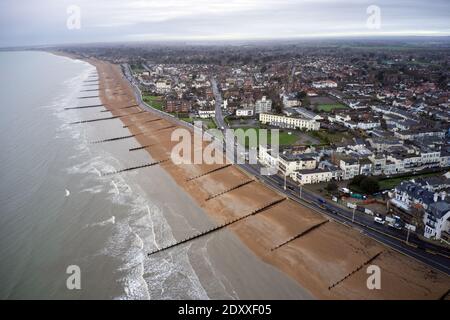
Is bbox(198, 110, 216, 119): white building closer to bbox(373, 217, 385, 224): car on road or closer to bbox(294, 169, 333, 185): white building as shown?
bbox(294, 169, 333, 185): white building


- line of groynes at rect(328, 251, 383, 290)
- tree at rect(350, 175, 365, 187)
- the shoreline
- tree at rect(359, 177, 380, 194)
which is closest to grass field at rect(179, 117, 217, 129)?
the shoreline

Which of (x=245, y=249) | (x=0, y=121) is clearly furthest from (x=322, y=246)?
(x=0, y=121)

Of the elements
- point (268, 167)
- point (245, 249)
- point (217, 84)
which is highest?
point (217, 84)

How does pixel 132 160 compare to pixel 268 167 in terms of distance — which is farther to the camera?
pixel 132 160

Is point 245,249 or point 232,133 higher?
point 232,133

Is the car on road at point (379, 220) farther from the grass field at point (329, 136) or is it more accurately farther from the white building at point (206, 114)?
the white building at point (206, 114)

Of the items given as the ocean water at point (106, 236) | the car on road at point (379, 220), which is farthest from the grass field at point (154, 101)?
the car on road at point (379, 220)
